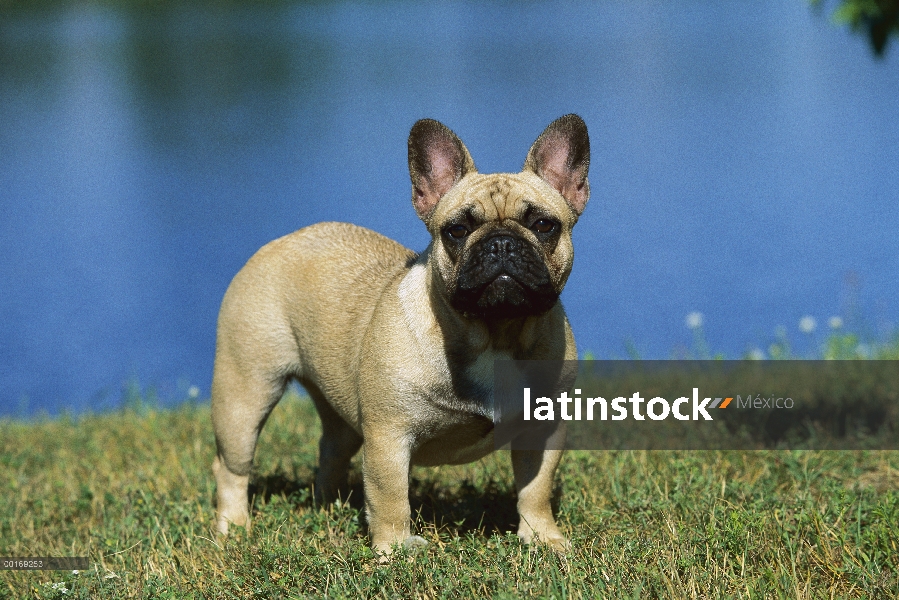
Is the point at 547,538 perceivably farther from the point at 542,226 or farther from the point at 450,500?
the point at 542,226

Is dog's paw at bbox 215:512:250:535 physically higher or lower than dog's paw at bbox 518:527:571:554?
higher

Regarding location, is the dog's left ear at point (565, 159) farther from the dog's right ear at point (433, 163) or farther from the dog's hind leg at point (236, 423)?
the dog's hind leg at point (236, 423)

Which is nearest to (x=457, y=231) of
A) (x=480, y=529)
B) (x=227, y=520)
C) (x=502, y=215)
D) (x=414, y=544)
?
(x=502, y=215)

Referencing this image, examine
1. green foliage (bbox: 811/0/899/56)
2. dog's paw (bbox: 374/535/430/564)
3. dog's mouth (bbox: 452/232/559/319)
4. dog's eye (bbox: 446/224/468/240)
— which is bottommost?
dog's paw (bbox: 374/535/430/564)

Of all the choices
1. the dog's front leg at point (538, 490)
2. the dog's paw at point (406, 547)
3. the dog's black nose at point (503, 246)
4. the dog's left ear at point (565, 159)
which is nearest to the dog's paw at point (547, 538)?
the dog's front leg at point (538, 490)

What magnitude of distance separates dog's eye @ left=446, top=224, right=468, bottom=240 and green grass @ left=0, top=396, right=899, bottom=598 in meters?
1.31

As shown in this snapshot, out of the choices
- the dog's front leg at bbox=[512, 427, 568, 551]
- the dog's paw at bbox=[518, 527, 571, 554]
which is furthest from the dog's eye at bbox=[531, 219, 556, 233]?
the dog's paw at bbox=[518, 527, 571, 554]

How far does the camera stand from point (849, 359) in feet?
24.4

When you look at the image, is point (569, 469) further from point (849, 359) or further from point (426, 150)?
point (849, 359)

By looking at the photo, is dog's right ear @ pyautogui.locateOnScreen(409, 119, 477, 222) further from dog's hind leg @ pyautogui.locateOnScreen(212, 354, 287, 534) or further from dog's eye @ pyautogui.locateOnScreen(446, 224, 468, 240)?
dog's hind leg @ pyautogui.locateOnScreen(212, 354, 287, 534)

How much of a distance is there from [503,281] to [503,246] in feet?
0.48

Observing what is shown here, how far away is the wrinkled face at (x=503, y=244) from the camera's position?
3.85 m

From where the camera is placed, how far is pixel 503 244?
12.7 ft

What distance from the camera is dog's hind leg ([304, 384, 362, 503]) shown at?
5.45 m
